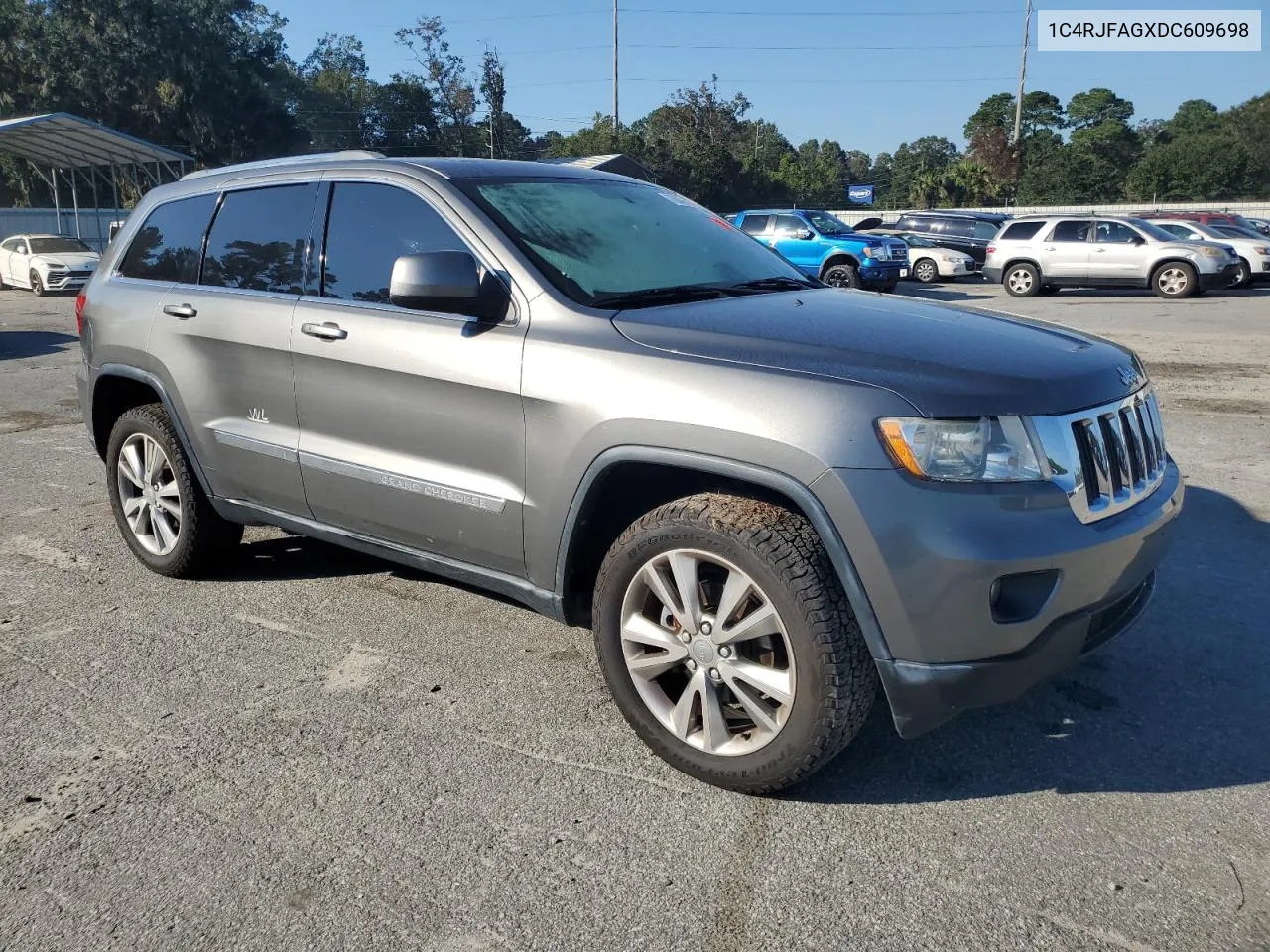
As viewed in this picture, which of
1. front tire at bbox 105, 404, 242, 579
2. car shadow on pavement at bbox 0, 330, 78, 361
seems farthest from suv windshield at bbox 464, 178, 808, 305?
car shadow on pavement at bbox 0, 330, 78, 361

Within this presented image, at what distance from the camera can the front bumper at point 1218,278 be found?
19516 millimetres

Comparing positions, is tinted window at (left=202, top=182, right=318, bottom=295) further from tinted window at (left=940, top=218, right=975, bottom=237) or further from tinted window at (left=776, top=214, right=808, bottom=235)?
tinted window at (left=940, top=218, right=975, bottom=237)

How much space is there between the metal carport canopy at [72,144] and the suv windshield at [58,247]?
2.74 metres

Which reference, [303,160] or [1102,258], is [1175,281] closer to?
[1102,258]

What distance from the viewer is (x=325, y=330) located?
3748 mm

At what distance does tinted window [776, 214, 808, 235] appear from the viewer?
69.1 ft

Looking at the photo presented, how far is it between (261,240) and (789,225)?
18179 millimetres

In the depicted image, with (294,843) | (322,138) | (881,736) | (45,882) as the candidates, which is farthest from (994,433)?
(322,138)

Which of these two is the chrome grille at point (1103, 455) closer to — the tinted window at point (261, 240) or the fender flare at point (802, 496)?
the fender flare at point (802, 496)

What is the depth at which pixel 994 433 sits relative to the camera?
2592mm

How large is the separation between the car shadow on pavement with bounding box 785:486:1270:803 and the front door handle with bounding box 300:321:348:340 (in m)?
2.21

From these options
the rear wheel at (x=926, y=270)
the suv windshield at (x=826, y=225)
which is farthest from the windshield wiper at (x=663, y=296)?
the rear wheel at (x=926, y=270)

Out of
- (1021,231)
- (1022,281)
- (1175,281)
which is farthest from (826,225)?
(1175,281)

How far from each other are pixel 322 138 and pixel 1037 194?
4503cm
